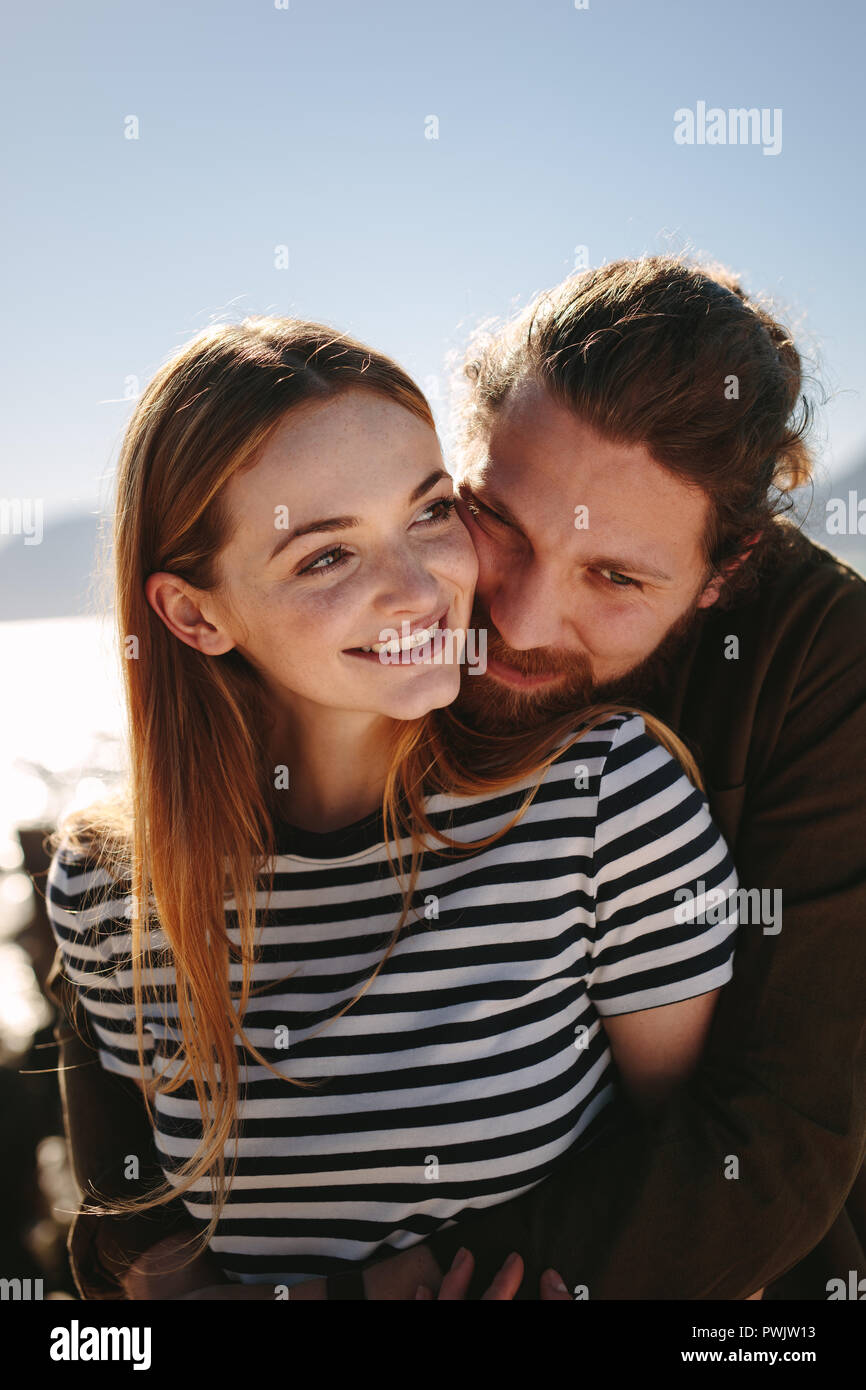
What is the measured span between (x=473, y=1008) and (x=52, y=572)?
2.54 meters

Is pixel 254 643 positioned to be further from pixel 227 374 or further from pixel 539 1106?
pixel 539 1106

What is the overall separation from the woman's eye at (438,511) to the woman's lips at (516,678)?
0.30 metres

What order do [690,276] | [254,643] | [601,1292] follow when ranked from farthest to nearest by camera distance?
[690,276], [254,643], [601,1292]

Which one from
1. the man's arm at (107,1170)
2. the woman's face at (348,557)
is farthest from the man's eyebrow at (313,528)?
the man's arm at (107,1170)

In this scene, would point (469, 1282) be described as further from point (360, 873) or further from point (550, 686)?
point (550, 686)

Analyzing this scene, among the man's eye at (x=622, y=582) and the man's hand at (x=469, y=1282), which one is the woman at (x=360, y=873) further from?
the man's eye at (x=622, y=582)

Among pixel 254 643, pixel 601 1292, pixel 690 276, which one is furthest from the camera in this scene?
pixel 690 276

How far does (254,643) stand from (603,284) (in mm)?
921

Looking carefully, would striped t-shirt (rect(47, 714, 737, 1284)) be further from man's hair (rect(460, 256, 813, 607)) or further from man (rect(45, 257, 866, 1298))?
man's hair (rect(460, 256, 813, 607))

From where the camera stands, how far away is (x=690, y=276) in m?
1.68

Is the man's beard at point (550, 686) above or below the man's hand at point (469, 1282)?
above

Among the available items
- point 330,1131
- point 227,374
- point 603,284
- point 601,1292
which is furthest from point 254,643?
point 601,1292

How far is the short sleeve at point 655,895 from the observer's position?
143cm

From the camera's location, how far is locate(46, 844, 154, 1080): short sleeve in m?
1.73
